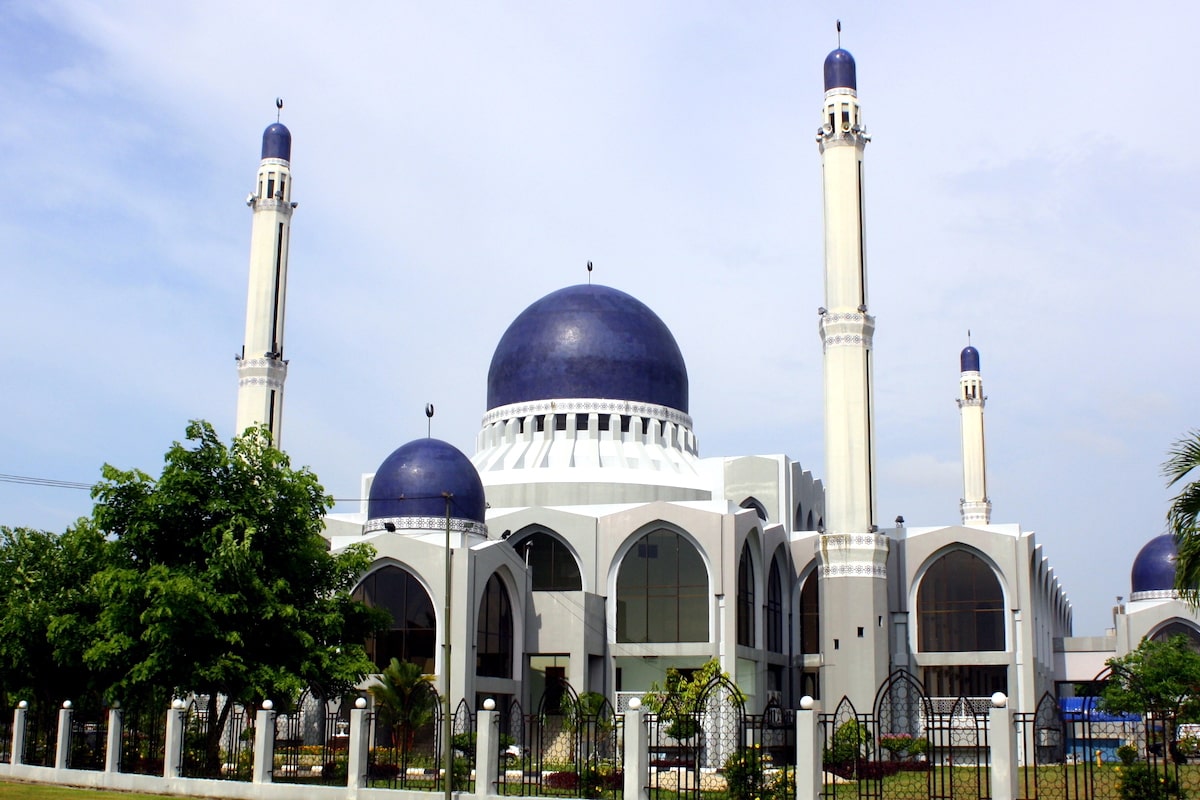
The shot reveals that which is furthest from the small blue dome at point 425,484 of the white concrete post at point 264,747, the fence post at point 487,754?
the fence post at point 487,754

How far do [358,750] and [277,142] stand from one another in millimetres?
26757

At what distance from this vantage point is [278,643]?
27.5 meters

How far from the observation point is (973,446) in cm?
5725

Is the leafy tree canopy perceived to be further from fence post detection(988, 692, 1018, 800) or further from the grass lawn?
fence post detection(988, 692, 1018, 800)

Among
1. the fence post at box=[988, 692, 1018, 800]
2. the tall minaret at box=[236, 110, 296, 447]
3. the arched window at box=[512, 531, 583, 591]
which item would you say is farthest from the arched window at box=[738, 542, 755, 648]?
the fence post at box=[988, 692, 1018, 800]

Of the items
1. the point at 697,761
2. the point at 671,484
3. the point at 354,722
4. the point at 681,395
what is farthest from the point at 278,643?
the point at 681,395

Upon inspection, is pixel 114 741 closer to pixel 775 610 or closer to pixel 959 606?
pixel 775 610

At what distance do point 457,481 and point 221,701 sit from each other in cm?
854

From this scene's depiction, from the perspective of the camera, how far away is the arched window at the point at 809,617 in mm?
43812

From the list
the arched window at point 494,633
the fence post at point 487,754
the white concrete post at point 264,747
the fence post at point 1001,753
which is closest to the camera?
the fence post at point 1001,753

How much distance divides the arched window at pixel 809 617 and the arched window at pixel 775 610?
1.27 meters

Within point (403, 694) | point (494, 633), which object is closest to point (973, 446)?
point (494, 633)

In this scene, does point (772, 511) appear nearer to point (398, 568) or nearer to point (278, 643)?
point (398, 568)

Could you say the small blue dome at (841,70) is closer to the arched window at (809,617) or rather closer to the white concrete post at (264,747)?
the arched window at (809,617)
